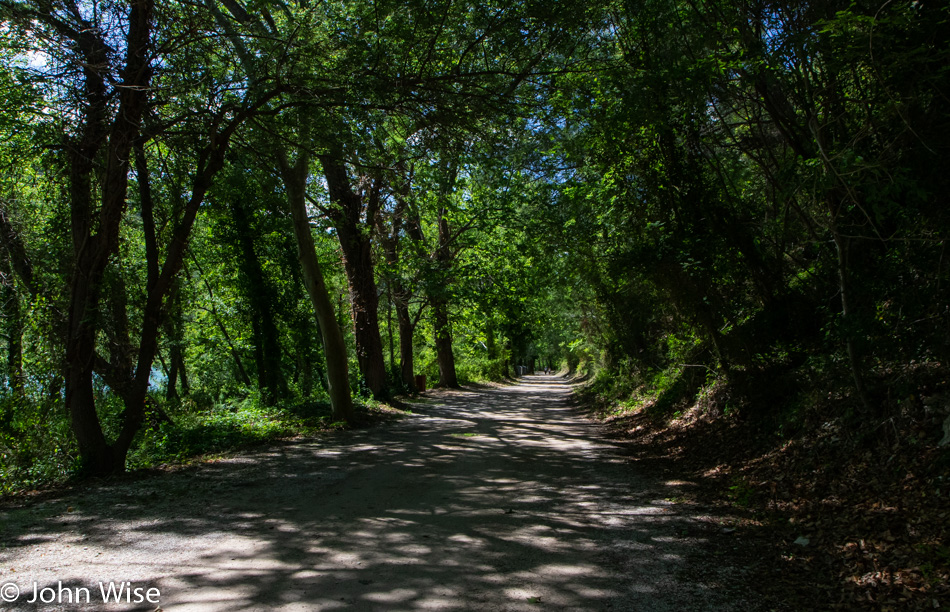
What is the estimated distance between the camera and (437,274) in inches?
727

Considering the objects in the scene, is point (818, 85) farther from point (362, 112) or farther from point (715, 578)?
point (362, 112)

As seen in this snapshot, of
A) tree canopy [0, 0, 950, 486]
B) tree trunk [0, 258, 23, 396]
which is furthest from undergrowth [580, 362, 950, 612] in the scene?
tree trunk [0, 258, 23, 396]

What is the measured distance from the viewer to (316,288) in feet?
41.4

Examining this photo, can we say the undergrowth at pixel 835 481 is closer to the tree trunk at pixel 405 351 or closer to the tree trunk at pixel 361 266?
the tree trunk at pixel 361 266

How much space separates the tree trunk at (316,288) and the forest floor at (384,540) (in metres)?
4.54

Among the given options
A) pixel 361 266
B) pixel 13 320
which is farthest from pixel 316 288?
A: pixel 13 320

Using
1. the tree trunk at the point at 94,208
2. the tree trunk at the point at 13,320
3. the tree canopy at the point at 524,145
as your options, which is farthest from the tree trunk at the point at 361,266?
the tree trunk at the point at 94,208

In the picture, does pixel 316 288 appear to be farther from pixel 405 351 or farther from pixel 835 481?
pixel 405 351

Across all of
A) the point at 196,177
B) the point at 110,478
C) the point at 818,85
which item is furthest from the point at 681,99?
the point at 110,478

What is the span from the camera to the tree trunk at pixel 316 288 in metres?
11.9

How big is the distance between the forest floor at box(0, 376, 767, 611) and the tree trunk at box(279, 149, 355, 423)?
4.54 m

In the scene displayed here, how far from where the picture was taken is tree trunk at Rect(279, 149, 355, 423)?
1193 cm

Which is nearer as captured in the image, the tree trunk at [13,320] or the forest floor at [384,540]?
the forest floor at [384,540]

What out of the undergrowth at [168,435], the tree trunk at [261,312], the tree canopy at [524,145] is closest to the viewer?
the tree canopy at [524,145]
